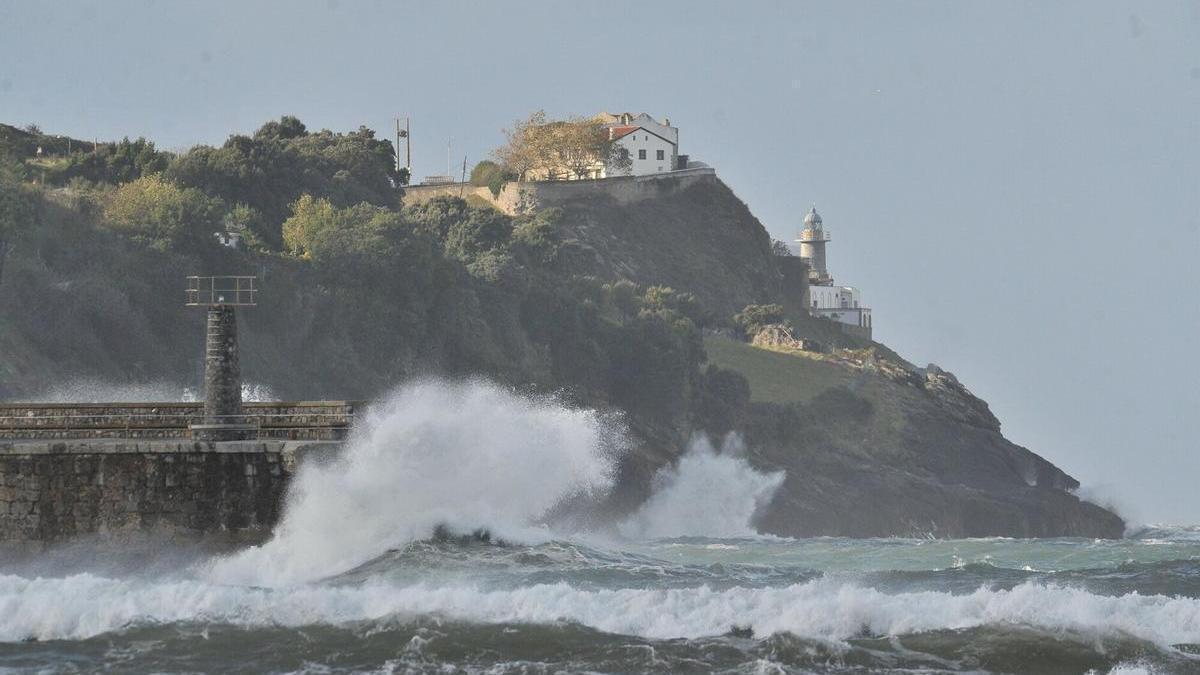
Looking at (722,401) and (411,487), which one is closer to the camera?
(411,487)

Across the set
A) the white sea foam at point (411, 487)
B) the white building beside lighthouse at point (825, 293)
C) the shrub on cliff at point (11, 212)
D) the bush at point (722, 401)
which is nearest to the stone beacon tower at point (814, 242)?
the white building beside lighthouse at point (825, 293)

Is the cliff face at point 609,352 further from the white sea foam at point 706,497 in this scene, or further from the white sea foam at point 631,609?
the white sea foam at point 631,609

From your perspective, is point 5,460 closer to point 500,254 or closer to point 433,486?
point 433,486

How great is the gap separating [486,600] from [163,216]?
154ft

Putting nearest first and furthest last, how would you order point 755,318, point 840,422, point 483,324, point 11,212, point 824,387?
point 11,212, point 483,324, point 840,422, point 824,387, point 755,318

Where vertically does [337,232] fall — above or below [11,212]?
above

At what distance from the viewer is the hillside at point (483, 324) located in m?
68.0

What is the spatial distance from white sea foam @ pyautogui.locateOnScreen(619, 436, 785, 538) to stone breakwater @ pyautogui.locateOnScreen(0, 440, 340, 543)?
4395 centimetres

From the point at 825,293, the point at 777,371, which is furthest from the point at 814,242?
the point at 777,371

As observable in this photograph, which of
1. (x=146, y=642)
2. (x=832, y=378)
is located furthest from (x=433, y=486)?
(x=832, y=378)

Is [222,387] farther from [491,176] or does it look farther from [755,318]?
[491,176]

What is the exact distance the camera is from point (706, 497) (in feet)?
268

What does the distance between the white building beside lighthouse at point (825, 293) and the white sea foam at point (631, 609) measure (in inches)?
3829

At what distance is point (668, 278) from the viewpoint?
369 feet
